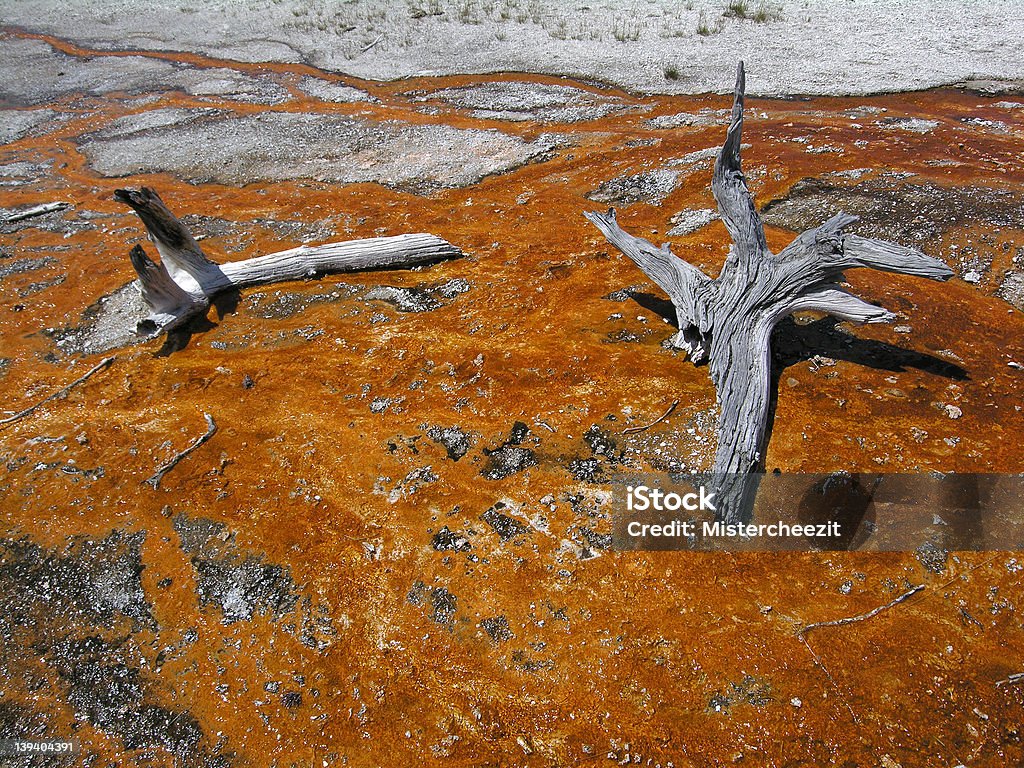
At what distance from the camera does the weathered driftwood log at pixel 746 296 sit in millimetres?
3473

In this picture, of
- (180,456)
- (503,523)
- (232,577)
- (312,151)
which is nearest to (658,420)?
(503,523)

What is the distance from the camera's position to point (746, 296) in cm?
420

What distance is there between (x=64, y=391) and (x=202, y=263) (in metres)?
1.62

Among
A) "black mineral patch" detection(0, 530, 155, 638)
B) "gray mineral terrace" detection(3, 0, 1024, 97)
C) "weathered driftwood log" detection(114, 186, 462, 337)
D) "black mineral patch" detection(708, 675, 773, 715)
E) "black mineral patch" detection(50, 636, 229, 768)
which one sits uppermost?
"gray mineral terrace" detection(3, 0, 1024, 97)

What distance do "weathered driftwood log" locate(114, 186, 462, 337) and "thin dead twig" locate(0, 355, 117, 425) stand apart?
377 mm

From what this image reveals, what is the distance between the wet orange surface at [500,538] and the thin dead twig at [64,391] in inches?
2.6

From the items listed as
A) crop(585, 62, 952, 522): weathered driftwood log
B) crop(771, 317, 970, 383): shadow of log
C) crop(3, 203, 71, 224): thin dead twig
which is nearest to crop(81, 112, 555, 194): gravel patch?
crop(3, 203, 71, 224): thin dead twig

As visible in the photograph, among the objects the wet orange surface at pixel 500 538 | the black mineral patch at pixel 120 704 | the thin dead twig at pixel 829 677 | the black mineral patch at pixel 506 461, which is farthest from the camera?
the black mineral patch at pixel 506 461

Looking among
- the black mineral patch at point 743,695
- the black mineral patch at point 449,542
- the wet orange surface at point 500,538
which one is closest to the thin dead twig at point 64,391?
the wet orange surface at point 500,538

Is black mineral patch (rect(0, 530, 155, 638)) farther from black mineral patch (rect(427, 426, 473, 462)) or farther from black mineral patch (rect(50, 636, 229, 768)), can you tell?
black mineral patch (rect(427, 426, 473, 462))

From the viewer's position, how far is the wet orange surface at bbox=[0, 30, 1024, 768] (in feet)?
8.91

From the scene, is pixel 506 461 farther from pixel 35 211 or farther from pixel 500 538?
pixel 35 211

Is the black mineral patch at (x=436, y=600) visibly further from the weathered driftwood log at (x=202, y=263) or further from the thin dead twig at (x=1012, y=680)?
the weathered driftwood log at (x=202, y=263)

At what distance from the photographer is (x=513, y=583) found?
3.25 m
